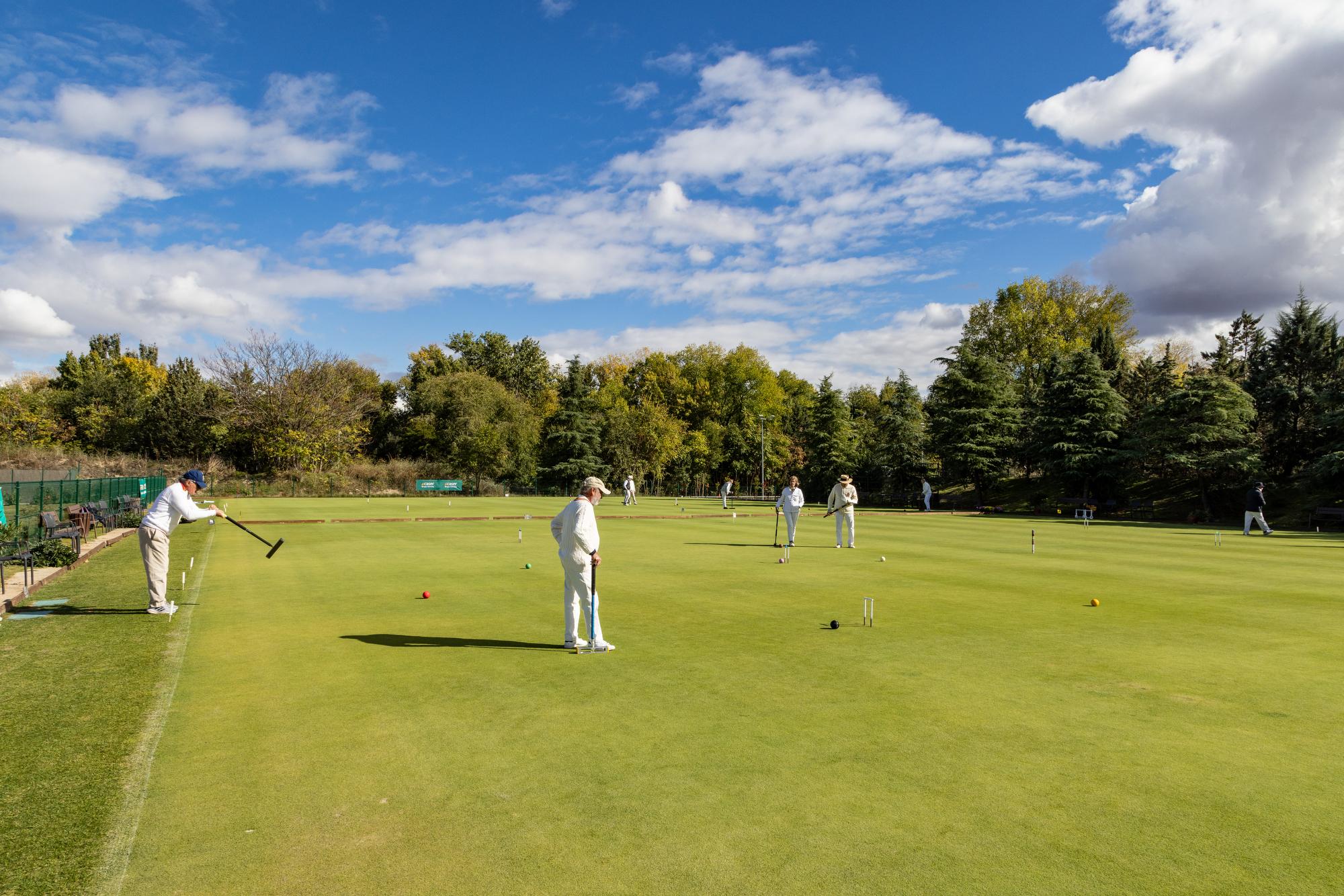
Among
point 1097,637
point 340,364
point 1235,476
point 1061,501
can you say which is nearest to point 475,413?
point 340,364

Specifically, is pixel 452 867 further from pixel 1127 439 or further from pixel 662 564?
pixel 1127 439

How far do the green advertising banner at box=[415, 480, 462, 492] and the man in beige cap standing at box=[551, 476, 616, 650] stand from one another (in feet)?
210

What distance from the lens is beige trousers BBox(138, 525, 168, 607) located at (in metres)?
11.6

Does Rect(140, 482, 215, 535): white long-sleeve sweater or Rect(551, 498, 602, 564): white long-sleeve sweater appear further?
Rect(140, 482, 215, 535): white long-sleeve sweater

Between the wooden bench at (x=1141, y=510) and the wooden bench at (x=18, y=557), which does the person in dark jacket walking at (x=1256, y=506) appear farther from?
the wooden bench at (x=18, y=557)

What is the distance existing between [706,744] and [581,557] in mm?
3438

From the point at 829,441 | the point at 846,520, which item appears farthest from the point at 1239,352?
the point at 846,520

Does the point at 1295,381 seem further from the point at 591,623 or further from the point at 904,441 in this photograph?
the point at 591,623

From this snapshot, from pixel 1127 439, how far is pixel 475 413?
55.3 m

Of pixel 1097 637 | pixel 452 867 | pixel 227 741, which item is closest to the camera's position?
pixel 452 867

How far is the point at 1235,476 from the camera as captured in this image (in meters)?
44.5

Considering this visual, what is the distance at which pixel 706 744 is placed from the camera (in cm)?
643

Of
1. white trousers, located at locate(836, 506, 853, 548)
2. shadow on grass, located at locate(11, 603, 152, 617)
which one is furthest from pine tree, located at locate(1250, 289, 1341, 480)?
shadow on grass, located at locate(11, 603, 152, 617)

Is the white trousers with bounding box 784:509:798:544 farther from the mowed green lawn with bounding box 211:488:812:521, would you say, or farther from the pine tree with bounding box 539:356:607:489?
the pine tree with bounding box 539:356:607:489
